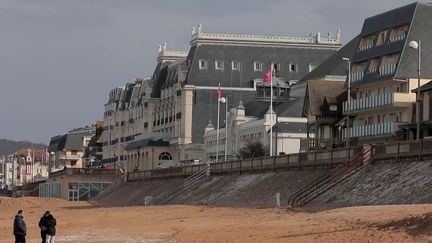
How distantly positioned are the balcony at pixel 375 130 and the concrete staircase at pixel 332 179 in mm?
17160

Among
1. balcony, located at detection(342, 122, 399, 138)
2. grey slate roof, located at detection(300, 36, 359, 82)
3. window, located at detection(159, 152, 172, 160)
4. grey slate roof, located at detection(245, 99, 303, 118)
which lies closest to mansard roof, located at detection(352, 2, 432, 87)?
balcony, located at detection(342, 122, 399, 138)

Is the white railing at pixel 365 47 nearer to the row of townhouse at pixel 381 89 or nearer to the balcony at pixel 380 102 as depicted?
the row of townhouse at pixel 381 89

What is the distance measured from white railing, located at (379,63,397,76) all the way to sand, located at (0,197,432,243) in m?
19.8

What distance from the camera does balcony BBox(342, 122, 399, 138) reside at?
7843 centimetres

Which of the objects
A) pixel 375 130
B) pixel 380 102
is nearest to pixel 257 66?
pixel 380 102

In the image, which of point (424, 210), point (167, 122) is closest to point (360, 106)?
point (424, 210)

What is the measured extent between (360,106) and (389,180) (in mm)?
30509

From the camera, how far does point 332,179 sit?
60125mm

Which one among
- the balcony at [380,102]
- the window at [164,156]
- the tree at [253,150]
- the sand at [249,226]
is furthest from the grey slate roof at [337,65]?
the sand at [249,226]

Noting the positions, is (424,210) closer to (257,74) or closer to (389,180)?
(389,180)

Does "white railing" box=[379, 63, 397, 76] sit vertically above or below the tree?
above

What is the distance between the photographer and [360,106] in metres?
84.2

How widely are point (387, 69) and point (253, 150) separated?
2593 centimetres

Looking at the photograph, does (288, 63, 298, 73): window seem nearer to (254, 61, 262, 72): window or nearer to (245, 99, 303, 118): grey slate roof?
(254, 61, 262, 72): window
